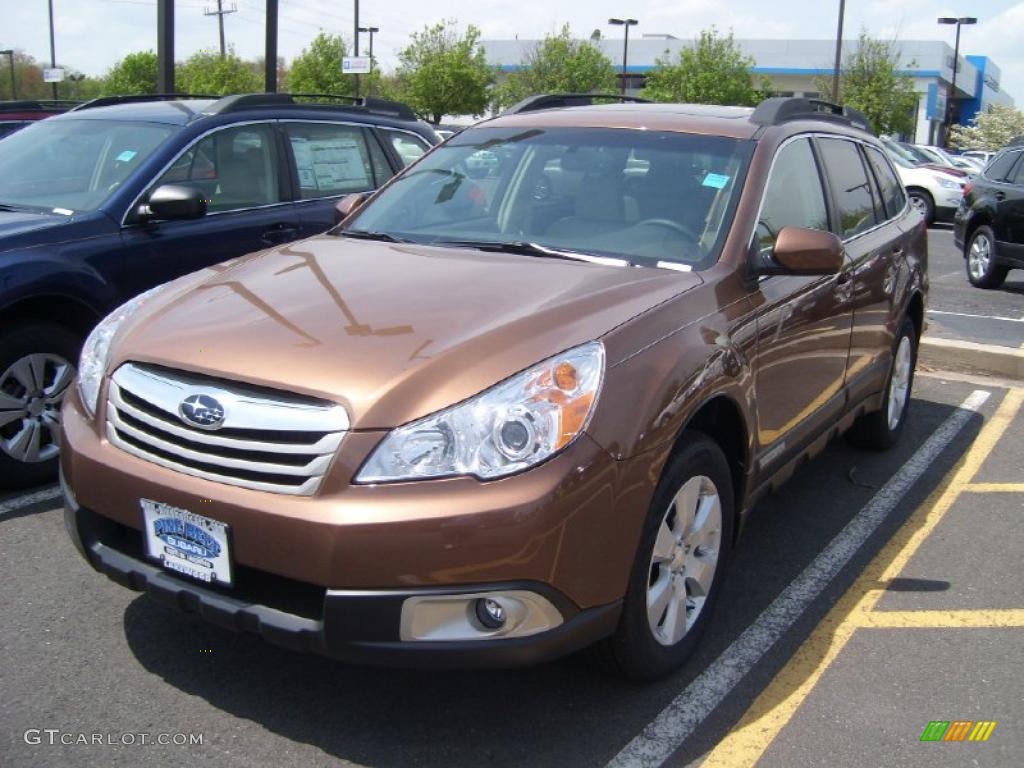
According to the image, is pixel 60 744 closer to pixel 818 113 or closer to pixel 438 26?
pixel 818 113

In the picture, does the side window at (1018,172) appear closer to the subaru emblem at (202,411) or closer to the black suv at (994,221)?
the black suv at (994,221)

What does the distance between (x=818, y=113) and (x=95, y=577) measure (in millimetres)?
3783

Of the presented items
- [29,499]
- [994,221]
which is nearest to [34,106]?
[29,499]

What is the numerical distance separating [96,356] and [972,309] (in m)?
10.0

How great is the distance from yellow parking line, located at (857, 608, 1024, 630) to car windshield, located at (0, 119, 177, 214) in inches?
156

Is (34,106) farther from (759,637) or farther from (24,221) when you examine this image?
(759,637)

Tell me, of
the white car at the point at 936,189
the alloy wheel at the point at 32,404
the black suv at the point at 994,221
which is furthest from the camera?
the white car at the point at 936,189

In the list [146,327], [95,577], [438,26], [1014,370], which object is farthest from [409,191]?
[438,26]

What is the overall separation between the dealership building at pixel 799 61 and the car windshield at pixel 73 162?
2096 inches

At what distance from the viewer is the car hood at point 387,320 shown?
108 inches

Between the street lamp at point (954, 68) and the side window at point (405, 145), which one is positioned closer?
the side window at point (405, 145)

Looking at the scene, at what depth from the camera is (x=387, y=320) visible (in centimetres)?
308

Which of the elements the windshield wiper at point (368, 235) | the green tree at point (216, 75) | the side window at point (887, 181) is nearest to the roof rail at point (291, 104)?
the windshield wiper at point (368, 235)

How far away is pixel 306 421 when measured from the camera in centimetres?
270
